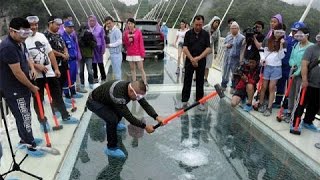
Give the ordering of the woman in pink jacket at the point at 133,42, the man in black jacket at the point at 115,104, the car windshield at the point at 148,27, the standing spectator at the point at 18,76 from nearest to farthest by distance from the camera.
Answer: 1. the standing spectator at the point at 18,76
2. the man in black jacket at the point at 115,104
3. the woman in pink jacket at the point at 133,42
4. the car windshield at the point at 148,27

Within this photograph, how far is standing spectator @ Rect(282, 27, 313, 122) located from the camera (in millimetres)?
4430

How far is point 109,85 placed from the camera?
3.65 m

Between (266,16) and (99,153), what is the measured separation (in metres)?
12.5

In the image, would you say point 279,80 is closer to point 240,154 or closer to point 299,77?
point 299,77

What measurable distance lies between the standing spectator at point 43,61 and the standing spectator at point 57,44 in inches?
23.5

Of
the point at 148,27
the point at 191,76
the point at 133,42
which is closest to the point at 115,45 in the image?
the point at 133,42

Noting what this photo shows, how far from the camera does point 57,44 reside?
4.96 m

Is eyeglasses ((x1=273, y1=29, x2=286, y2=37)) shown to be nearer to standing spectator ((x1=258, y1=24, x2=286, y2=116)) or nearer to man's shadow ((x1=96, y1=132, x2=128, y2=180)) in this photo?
standing spectator ((x1=258, y1=24, x2=286, y2=116))

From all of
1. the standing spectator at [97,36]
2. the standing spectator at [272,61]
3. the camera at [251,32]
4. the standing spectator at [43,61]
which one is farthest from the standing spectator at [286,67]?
the standing spectator at [97,36]

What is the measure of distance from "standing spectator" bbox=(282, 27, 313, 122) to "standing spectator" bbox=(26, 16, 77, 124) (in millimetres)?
3304

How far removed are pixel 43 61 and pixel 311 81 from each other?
11.7 ft

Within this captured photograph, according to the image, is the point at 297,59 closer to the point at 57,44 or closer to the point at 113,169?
the point at 113,169

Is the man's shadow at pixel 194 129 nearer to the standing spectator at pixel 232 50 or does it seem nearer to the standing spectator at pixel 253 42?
the standing spectator at pixel 253 42

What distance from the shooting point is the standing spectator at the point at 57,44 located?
4.84 metres
